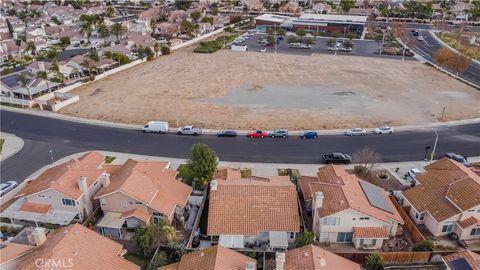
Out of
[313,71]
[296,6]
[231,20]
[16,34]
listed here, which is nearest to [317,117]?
[313,71]

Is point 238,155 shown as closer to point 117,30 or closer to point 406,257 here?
point 406,257

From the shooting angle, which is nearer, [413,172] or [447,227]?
[447,227]

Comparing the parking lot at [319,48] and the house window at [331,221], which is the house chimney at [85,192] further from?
the parking lot at [319,48]

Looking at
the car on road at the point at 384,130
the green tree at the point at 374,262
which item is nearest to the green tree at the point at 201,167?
the green tree at the point at 374,262

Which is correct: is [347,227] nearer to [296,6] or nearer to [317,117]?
[317,117]

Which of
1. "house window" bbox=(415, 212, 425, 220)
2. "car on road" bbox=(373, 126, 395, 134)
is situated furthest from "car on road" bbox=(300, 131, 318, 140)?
"house window" bbox=(415, 212, 425, 220)

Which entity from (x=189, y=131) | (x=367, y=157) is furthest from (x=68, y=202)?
(x=367, y=157)
